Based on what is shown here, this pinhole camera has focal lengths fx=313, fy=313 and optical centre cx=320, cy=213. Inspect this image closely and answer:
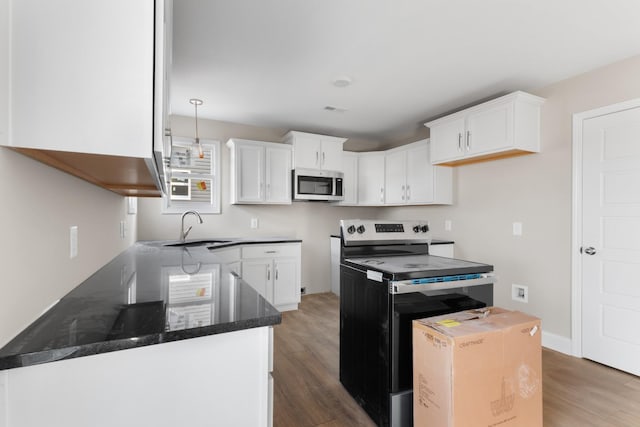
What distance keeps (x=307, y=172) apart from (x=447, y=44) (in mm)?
2338

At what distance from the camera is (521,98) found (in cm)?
285

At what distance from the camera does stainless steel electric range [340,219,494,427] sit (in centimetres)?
168

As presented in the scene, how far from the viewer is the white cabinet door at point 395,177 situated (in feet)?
14.2

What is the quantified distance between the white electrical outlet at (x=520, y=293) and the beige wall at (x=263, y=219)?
2.48 meters

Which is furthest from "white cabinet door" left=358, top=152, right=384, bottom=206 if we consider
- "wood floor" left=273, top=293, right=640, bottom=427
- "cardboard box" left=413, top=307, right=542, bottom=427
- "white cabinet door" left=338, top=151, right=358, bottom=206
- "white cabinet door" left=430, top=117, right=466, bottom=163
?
"cardboard box" left=413, top=307, right=542, bottom=427

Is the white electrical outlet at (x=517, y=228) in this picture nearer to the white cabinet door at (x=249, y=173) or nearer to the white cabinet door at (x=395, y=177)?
the white cabinet door at (x=395, y=177)

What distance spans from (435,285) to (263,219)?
10.1 ft

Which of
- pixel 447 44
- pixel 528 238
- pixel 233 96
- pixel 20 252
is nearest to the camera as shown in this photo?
pixel 20 252

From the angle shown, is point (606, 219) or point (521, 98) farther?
point (521, 98)

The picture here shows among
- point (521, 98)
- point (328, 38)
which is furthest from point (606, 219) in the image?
point (328, 38)

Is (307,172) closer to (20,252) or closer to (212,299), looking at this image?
(212,299)

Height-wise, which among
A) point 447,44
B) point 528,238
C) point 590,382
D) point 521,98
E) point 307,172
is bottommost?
point 590,382

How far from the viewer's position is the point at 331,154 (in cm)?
443

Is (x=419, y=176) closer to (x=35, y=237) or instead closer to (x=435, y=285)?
(x=435, y=285)
